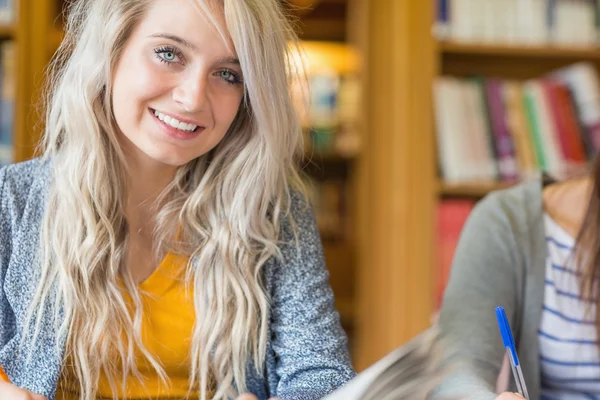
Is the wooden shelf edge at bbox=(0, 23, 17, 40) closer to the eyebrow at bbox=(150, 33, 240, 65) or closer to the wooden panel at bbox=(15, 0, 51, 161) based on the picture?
the wooden panel at bbox=(15, 0, 51, 161)

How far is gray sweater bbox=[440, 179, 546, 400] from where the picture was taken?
1.23 meters

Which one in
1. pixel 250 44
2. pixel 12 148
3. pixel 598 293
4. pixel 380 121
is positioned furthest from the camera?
pixel 380 121

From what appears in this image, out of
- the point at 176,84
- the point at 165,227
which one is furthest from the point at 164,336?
the point at 176,84

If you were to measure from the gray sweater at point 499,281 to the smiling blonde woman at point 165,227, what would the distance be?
0.63ft

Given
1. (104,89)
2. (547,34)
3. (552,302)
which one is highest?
(547,34)

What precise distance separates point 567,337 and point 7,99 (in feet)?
5.52

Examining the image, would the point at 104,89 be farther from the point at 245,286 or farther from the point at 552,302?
the point at 552,302

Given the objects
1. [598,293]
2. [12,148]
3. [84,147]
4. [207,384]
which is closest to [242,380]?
[207,384]

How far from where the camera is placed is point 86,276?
3.81ft

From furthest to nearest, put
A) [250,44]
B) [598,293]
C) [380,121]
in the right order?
1. [380,121]
2. [598,293]
3. [250,44]

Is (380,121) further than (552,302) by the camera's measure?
Yes

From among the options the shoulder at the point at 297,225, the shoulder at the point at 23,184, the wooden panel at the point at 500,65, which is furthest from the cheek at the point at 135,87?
the wooden panel at the point at 500,65

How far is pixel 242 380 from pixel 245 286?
0.14 meters

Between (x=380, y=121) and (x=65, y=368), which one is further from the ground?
(x=380, y=121)
